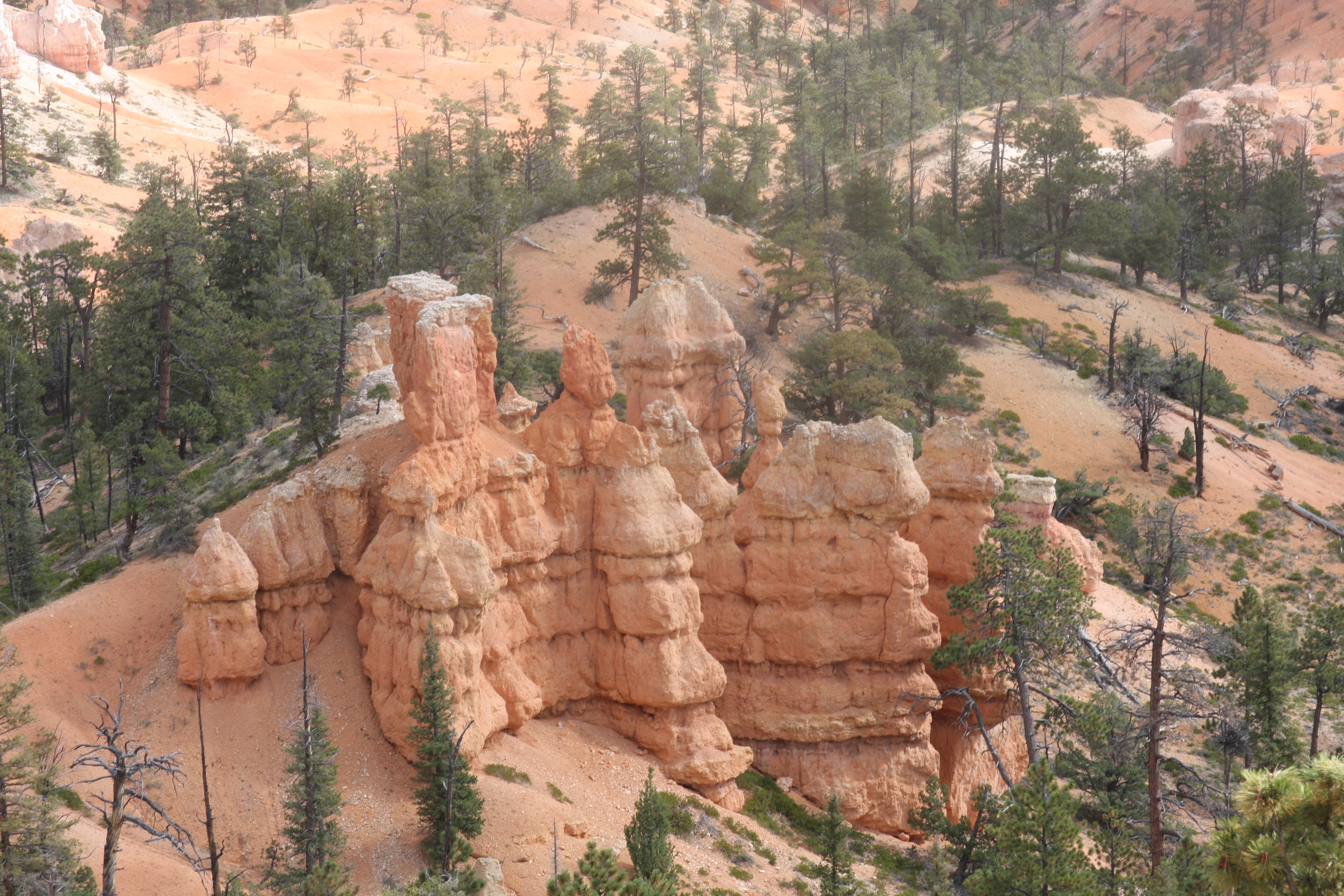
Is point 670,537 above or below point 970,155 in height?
below

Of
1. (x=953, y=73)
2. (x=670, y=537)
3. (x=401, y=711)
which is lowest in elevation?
(x=401, y=711)

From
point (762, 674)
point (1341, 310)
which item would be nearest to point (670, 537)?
point (762, 674)

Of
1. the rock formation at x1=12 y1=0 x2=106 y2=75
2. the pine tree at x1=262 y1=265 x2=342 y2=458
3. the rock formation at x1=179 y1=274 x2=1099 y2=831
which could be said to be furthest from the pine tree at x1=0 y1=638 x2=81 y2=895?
the rock formation at x1=12 y1=0 x2=106 y2=75

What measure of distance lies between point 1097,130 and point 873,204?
53.2 metres

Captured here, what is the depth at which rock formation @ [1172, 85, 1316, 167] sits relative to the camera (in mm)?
101562

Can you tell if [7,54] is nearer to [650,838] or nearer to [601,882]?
A: [650,838]

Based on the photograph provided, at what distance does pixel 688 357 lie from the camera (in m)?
40.1

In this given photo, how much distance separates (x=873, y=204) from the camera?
227 feet

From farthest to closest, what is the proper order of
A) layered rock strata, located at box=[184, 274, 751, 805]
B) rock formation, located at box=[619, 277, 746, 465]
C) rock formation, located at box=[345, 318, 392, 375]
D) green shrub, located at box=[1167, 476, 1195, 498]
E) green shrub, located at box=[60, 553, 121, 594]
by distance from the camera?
green shrub, located at box=[1167, 476, 1195, 498] < rock formation, located at box=[345, 318, 392, 375] < rock formation, located at box=[619, 277, 746, 465] < green shrub, located at box=[60, 553, 121, 594] < layered rock strata, located at box=[184, 274, 751, 805]

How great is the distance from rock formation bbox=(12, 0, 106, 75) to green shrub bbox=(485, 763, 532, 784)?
107 m

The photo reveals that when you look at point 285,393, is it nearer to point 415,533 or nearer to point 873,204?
point 415,533

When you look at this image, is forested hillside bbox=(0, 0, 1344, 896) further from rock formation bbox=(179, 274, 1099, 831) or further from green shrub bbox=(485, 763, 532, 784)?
green shrub bbox=(485, 763, 532, 784)

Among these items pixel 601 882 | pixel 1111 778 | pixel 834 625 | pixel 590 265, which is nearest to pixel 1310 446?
pixel 590 265

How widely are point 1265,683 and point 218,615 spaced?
2710 cm
